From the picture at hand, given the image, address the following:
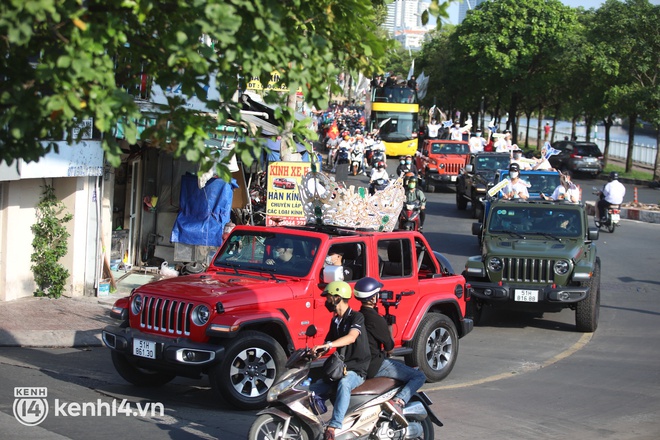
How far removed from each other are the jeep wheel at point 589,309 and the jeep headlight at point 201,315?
7.04 m

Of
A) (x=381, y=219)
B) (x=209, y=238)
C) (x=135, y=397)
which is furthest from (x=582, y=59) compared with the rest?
(x=135, y=397)

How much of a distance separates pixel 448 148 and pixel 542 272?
877 inches

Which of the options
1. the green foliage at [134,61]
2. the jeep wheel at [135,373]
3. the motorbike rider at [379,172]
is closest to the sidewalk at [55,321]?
the jeep wheel at [135,373]

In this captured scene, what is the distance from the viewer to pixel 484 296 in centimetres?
1368

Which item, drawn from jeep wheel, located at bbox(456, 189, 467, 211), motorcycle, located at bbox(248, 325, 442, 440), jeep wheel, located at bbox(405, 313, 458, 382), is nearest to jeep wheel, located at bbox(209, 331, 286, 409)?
motorcycle, located at bbox(248, 325, 442, 440)

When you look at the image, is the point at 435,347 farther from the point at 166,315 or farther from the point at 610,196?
the point at 610,196

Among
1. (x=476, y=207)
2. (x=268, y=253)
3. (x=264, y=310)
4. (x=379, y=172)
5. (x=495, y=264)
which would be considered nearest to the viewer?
(x=264, y=310)

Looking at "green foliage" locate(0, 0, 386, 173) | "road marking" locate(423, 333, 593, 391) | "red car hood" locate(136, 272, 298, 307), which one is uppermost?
"green foliage" locate(0, 0, 386, 173)

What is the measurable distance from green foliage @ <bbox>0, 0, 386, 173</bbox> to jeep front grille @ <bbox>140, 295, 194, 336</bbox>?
2.92 metres

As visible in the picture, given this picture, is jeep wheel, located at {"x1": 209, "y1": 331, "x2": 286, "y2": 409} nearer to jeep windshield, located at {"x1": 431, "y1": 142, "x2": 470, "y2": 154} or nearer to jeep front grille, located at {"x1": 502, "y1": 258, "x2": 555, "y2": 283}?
jeep front grille, located at {"x1": 502, "y1": 258, "x2": 555, "y2": 283}

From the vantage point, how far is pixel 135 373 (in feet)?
31.4

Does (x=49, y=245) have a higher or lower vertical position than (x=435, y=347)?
higher

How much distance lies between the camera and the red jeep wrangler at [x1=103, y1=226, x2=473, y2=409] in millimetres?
8594

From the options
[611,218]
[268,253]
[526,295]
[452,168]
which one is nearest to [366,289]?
[268,253]
